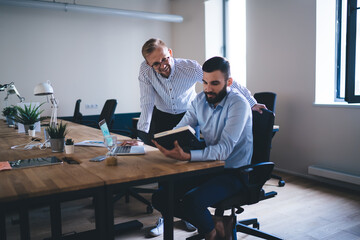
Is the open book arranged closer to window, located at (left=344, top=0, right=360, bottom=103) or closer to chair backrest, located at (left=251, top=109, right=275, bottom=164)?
chair backrest, located at (left=251, top=109, right=275, bottom=164)

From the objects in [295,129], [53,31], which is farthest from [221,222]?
[53,31]

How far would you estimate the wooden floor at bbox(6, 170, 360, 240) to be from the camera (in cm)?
261

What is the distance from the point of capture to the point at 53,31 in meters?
5.53

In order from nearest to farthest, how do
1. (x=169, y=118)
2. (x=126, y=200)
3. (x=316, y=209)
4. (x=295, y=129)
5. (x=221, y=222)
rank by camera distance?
(x=221, y=222), (x=169, y=118), (x=316, y=209), (x=126, y=200), (x=295, y=129)

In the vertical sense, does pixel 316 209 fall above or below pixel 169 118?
below

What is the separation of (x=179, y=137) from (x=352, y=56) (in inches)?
112

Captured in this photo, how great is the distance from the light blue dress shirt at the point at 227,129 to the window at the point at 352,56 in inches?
89.4

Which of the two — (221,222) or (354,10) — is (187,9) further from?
(221,222)

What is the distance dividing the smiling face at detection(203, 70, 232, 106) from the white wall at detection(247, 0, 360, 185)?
2.30m

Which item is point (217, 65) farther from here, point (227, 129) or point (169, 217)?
point (169, 217)

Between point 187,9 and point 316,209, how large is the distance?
436 cm

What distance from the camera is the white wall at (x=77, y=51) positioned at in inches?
208

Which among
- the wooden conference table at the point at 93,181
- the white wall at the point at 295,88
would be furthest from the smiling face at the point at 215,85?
the white wall at the point at 295,88

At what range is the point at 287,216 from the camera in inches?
115
